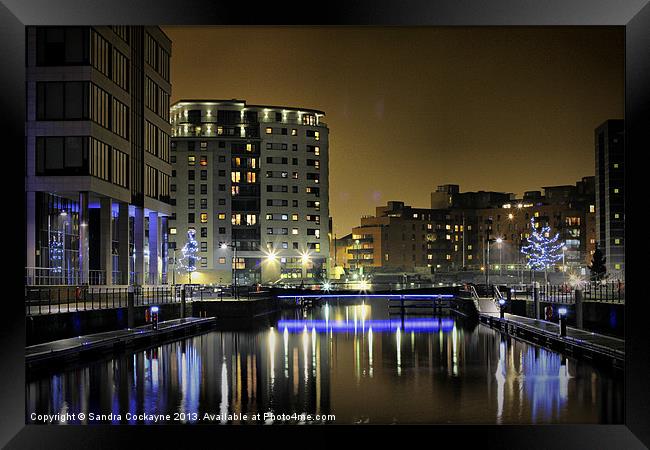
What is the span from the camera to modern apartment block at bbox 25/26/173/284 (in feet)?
154

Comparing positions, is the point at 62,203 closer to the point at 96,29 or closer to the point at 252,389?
the point at 96,29

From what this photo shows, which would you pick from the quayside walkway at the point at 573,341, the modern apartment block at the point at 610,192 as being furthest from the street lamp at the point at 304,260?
the quayside walkway at the point at 573,341

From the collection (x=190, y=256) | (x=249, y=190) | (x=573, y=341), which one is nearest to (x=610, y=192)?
(x=249, y=190)

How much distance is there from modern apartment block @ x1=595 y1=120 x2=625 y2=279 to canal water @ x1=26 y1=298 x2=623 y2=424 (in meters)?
119

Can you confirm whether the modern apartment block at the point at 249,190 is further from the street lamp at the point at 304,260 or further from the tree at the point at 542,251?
the tree at the point at 542,251

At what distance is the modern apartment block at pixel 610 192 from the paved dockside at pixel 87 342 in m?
124

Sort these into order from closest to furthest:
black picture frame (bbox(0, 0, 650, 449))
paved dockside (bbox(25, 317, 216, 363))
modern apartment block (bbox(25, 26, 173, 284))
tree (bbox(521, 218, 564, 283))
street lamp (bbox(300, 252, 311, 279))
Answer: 1. black picture frame (bbox(0, 0, 650, 449))
2. paved dockside (bbox(25, 317, 216, 363))
3. modern apartment block (bbox(25, 26, 173, 284))
4. tree (bbox(521, 218, 564, 283))
5. street lamp (bbox(300, 252, 311, 279))

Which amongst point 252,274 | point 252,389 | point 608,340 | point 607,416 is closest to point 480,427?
point 607,416

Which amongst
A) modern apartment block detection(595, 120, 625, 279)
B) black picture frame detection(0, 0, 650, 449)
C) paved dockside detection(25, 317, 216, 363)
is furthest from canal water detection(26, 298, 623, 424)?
modern apartment block detection(595, 120, 625, 279)

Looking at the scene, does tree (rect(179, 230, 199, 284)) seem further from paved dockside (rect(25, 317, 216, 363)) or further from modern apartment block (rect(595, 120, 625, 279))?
modern apartment block (rect(595, 120, 625, 279))

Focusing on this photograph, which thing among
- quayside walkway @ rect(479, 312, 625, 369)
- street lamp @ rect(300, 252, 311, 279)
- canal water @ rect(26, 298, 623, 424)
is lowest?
canal water @ rect(26, 298, 623, 424)

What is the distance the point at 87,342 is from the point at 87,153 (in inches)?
888

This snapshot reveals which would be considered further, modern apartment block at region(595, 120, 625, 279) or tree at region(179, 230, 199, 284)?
modern apartment block at region(595, 120, 625, 279)
